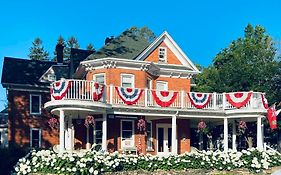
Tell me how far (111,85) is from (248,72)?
47.1 ft

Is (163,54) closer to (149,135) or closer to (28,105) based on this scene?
(149,135)

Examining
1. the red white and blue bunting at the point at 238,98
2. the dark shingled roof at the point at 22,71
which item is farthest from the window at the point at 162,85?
the dark shingled roof at the point at 22,71

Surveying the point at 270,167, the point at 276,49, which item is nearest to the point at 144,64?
the point at 270,167

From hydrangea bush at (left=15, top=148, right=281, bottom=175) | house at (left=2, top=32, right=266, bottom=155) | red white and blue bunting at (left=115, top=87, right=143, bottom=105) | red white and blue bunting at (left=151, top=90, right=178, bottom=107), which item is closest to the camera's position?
hydrangea bush at (left=15, top=148, right=281, bottom=175)

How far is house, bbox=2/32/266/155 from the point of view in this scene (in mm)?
28125

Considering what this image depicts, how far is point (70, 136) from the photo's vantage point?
29.8m

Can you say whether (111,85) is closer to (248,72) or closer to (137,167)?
(137,167)

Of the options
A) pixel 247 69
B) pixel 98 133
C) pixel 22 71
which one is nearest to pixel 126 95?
pixel 98 133

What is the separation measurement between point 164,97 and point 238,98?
4774 millimetres

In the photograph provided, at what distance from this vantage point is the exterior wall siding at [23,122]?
36875 millimetres

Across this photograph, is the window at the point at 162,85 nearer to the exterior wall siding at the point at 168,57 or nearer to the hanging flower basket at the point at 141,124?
the exterior wall siding at the point at 168,57

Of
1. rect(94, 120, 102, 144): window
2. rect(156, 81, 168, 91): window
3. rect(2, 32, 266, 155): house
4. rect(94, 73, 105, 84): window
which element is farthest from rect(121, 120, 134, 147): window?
rect(156, 81, 168, 91): window

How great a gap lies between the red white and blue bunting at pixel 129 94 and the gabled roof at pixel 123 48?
3421 mm

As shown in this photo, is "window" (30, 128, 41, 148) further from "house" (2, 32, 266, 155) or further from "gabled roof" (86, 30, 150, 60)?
"gabled roof" (86, 30, 150, 60)
